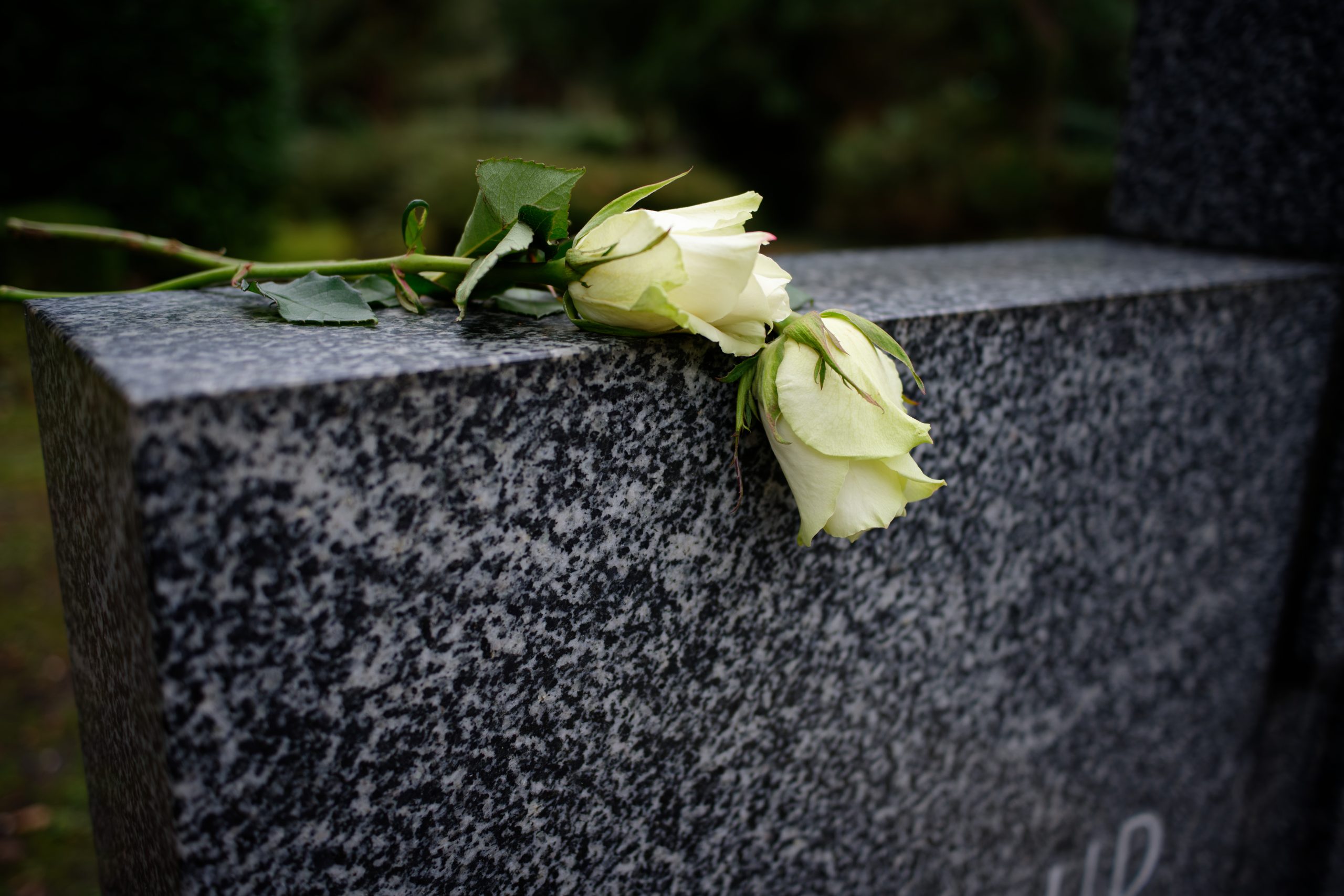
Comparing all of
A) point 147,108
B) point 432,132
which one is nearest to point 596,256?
point 147,108

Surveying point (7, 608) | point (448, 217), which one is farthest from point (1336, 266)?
point (448, 217)

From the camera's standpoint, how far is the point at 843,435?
0.78m

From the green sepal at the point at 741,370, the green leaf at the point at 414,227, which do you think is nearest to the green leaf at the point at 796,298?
the green sepal at the point at 741,370

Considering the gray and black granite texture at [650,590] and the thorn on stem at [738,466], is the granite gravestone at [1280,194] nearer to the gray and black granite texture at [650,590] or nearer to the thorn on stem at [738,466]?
the gray and black granite texture at [650,590]

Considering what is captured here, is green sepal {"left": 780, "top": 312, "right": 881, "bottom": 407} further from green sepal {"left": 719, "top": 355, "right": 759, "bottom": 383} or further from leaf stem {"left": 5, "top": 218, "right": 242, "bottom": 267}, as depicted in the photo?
leaf stem {"left": 5, "top": 218, "right": 242, "bottom": 267}

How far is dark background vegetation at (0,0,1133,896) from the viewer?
4035 mm

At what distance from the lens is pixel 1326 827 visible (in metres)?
1.91

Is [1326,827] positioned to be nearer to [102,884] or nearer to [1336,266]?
[1336,266]

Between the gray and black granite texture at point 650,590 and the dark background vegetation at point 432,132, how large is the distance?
1017 millimetres

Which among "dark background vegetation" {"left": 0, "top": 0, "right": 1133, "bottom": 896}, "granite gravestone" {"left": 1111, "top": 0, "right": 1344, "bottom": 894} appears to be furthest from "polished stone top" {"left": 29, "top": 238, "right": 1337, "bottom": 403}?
"dark background vegetation" {"left": 0, "top": 0, "right": 1133, "bottom": 896}

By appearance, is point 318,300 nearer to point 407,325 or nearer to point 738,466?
point 407,325

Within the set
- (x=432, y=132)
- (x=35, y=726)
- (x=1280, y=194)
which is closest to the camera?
(x=1280, y=194)

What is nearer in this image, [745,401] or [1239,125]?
[745,401]

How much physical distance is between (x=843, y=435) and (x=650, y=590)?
0.27m
